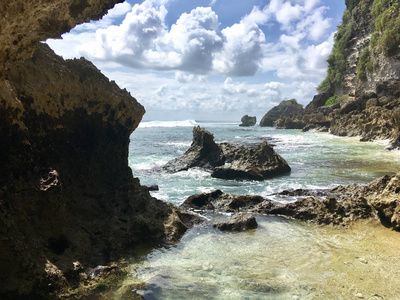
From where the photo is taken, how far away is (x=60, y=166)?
6.82m

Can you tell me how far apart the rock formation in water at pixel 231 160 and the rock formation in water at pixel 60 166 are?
8.53 meters

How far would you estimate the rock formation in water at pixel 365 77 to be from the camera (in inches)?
1323

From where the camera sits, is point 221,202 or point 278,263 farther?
point 221,202

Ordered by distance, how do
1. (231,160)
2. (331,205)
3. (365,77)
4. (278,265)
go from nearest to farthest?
1. (278,265)
2. (331,205)
3. (231,160)
4. (365,77)

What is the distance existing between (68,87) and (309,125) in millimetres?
60530

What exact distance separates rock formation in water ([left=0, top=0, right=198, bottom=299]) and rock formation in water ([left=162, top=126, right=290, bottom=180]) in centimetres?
853

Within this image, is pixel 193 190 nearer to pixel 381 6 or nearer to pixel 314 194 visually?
pixel 314 194

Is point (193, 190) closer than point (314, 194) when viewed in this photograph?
No

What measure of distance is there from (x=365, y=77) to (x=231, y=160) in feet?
151

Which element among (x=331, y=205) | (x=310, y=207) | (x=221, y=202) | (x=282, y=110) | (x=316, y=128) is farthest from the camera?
(x=282, y=110)

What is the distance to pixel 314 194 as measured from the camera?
1192 centimetres

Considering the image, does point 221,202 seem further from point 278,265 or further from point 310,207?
point 278,265

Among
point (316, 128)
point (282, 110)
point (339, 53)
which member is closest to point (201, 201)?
point (316, 128)

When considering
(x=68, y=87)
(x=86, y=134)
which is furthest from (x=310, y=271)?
(x=68, y=87)
